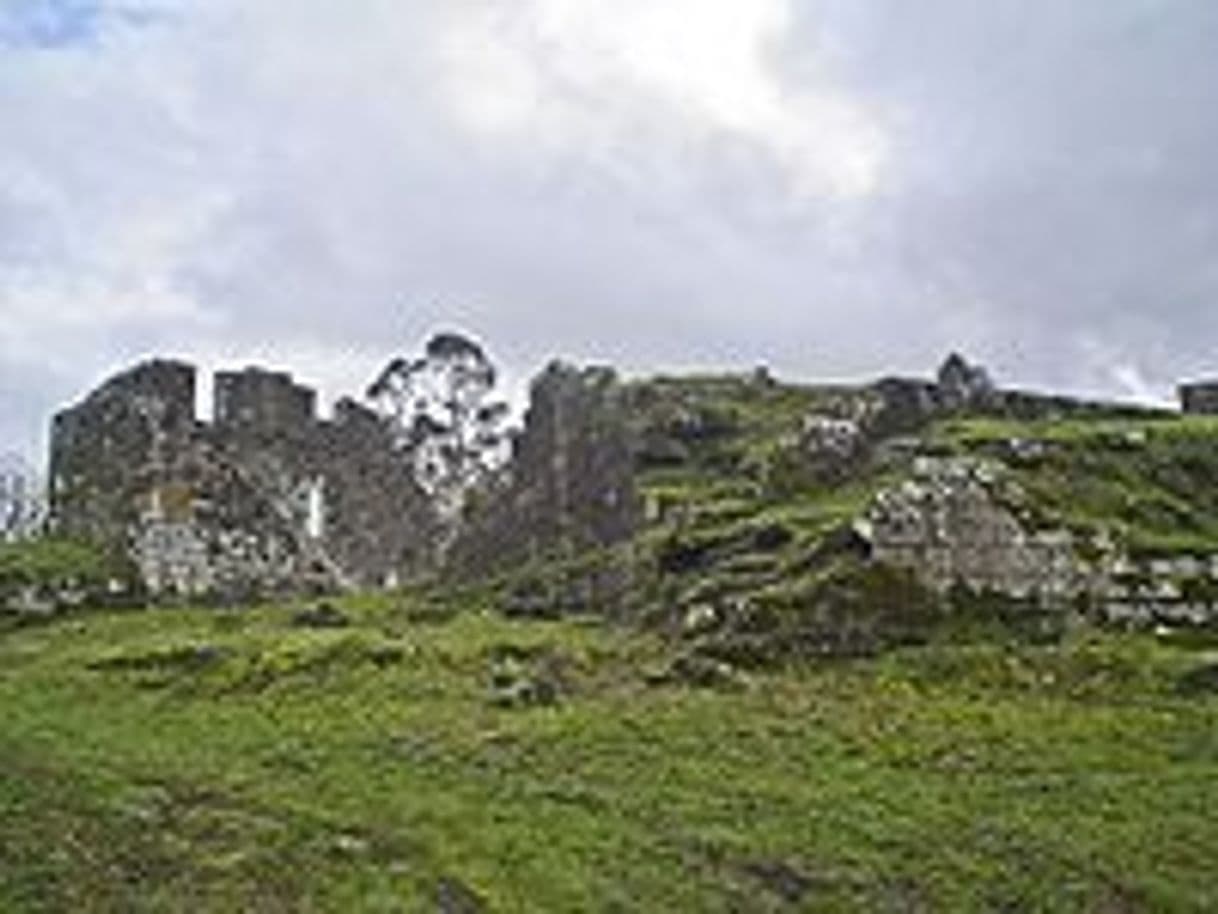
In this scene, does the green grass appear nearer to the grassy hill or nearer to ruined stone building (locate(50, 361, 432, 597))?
the grassy hill

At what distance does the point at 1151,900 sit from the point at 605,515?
117ft

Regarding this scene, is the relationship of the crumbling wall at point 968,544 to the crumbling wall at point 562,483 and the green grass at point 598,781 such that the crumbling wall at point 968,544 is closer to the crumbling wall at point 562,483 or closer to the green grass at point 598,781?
the green grass at point 598,781

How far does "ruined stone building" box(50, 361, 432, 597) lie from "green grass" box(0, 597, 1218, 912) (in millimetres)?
14123

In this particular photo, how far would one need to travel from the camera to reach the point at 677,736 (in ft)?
124

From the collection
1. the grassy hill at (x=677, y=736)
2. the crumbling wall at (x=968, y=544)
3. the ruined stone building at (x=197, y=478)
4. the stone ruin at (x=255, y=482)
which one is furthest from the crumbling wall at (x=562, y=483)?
the crumbling wall at (x=968, y=544)

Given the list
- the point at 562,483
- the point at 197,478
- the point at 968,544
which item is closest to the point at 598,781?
the point at 968,544

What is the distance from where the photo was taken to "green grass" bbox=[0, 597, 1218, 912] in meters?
29.6

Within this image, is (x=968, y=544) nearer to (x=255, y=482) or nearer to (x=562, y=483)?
(x=562, y=483)

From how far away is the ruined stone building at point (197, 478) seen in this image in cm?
6225

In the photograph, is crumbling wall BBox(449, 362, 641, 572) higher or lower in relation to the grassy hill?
higher

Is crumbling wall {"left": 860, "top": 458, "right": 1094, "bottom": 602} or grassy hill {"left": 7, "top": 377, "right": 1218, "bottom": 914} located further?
crumbling wall {"left": 860, "top": 458, "right": 1094, "bottom": 602}

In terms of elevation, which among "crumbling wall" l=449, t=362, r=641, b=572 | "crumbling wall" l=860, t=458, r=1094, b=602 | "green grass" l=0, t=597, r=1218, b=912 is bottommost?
"green grass" l=0, t=597, r=1218, b=912

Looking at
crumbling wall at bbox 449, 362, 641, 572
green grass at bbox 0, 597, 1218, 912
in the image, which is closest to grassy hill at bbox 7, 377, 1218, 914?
green grass at bbox 0, 597, 1218, 912

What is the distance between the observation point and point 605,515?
6500 cm
